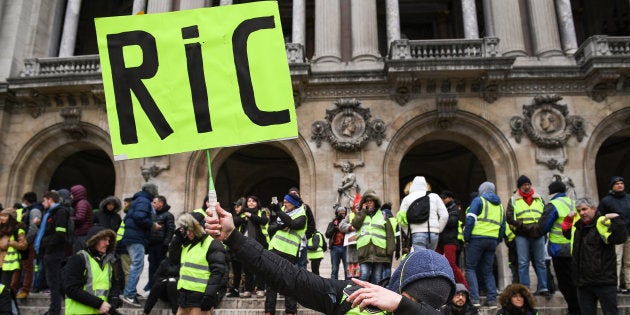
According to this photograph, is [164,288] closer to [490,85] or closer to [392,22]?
[490,85]

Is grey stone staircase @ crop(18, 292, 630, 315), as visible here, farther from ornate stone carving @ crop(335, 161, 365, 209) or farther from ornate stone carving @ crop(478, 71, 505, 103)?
ornate stone carving @ crop(478, 71, 505, 103)

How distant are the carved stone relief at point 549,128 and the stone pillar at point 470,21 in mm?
3052

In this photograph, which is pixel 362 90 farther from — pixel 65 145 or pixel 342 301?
pixel 342 301

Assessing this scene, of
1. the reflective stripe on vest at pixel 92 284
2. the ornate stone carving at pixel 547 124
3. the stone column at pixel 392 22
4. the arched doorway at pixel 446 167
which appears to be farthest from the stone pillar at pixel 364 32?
the reflective stripe on vest at pixel 92 284

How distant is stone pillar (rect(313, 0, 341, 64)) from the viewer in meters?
16.5

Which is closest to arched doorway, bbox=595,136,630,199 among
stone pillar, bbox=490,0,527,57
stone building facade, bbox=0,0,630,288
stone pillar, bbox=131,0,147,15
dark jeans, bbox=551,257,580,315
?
stone building facade, bbox=0,0,630,288

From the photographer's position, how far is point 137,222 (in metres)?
9.49

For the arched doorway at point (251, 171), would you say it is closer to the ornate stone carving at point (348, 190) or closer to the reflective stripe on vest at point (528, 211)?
the ornate stone carving at point (348, 190)

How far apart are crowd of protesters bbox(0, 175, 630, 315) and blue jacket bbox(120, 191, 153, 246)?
0.02 m

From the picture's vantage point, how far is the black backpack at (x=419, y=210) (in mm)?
7915

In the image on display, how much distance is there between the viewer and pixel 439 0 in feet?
70.6

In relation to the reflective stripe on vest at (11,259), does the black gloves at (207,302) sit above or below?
below

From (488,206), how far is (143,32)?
6.81 metres

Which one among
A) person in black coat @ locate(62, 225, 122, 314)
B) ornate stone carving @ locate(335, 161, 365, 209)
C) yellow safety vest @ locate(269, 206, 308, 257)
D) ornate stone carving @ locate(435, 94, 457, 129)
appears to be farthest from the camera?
ornate stone carving @ locate(435, 94, 457, 129)
